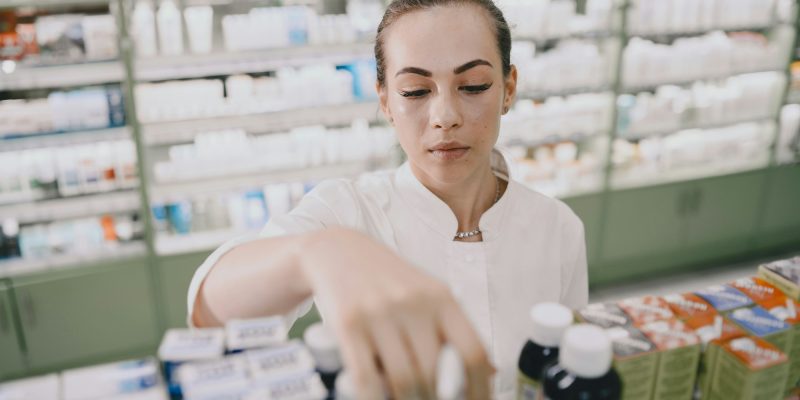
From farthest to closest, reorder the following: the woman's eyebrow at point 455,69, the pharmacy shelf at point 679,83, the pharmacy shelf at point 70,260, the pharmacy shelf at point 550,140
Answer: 1. the pharmacy shelf at point 679,83
2. the pharmacy shelf at point 550,140
3. the pharmacy shelf at point 70,260
4. the woman's eyebrow at point 455,69

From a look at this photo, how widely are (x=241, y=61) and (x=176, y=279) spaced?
122 centimetres

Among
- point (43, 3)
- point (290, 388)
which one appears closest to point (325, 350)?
point (290, 388)

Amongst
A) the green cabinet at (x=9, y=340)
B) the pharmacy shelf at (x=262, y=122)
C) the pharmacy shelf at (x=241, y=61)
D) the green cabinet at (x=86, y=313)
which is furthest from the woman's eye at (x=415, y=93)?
the green cabinet at (x=9, y=340)

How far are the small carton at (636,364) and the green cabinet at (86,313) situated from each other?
2861mm

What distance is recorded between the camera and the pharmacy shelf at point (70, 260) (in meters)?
2.96

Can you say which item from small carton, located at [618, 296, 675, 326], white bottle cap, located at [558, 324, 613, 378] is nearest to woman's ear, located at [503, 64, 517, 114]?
small carton, located at [618, 296, 675, 326]

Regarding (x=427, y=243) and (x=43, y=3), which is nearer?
(x=427, y=243)

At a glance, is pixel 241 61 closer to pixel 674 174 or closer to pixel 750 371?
pixel 750 371

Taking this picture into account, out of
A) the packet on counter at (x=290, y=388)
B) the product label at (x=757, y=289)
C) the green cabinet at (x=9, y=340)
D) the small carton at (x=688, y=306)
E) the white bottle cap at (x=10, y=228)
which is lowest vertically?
the green cabinet at (x=9, y=340)

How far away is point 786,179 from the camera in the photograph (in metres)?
4.41

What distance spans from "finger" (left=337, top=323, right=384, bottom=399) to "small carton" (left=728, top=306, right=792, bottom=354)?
0.61 m

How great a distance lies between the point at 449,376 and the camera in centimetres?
51

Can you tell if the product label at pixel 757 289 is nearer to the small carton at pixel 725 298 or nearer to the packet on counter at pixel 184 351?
the small carton at pixel 725 298

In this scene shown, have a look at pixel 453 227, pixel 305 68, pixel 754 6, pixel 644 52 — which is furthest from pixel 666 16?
pixel 453 227
